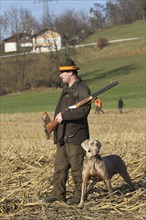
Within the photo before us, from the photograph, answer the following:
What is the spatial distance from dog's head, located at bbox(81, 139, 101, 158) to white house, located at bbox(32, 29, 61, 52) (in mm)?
67209

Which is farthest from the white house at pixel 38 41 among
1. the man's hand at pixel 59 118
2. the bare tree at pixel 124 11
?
the man's hand at pixel 59 118

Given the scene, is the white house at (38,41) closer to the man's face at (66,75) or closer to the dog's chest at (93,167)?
the man's face at (66,75)

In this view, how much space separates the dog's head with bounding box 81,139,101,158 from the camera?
7.18 meters

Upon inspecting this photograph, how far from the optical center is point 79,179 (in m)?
7.63

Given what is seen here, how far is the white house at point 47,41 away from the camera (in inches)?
3068

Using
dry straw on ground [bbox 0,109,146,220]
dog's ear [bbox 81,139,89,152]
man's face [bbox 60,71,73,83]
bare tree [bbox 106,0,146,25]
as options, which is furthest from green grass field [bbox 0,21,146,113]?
dog's ear [bbox 81,139,89,152]

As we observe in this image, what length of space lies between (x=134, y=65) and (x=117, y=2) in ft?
234

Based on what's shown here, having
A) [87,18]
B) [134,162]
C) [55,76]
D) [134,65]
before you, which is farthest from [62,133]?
[87,18]

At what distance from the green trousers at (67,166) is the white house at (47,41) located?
219 ft

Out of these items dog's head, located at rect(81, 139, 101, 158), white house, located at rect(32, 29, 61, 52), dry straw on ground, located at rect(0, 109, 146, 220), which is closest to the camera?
dry straw on ground, located at rect(0, 109, 146, 220)

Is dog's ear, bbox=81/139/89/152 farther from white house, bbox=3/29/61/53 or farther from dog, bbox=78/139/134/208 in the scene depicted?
white house, bbox=3/29/61/53

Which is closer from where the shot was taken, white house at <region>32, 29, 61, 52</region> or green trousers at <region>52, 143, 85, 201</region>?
green trousers at <region>52, 143, 85, 201</region>

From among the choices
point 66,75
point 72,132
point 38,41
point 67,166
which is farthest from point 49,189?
point 38,41

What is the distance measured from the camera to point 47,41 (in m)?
80.4
